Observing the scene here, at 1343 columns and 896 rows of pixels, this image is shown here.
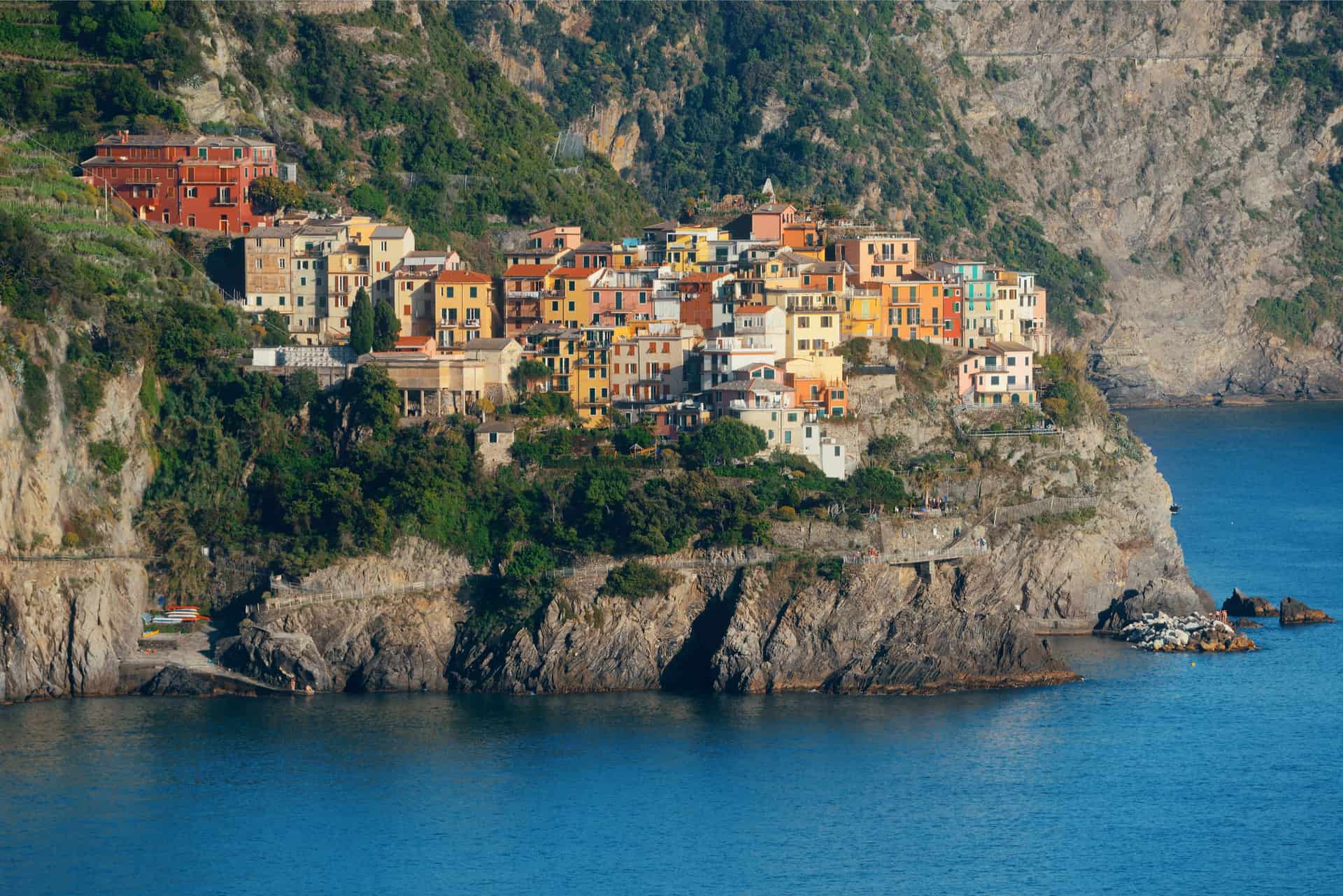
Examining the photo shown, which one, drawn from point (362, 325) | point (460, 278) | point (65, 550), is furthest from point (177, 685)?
point (460, 278)

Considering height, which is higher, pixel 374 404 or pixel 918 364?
pixel 918 364

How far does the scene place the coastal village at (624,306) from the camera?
93562 millimetres

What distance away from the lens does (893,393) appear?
3743 inches

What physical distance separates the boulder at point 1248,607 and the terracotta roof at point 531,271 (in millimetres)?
23470

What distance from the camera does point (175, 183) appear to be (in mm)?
103938

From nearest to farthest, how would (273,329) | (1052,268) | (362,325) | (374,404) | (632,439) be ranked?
(374,404) < (632,439) < (362,325) < (273,329) < (1052,268)

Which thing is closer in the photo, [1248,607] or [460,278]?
[460,278]

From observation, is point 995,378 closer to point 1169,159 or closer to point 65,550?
point 65,550

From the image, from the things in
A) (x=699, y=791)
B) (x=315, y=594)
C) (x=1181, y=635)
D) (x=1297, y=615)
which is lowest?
(x=699, y=791)

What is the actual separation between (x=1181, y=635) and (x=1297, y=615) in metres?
6.56

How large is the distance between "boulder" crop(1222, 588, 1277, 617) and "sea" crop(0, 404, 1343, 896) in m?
8.15

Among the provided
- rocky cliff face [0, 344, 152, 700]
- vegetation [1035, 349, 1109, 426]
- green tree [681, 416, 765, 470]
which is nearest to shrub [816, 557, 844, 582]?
green tree [681, 416, 765, 470]

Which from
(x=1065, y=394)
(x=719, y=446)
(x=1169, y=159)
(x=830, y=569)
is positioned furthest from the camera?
(x=1169, y=159)

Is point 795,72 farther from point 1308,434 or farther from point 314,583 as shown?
point 314,583
